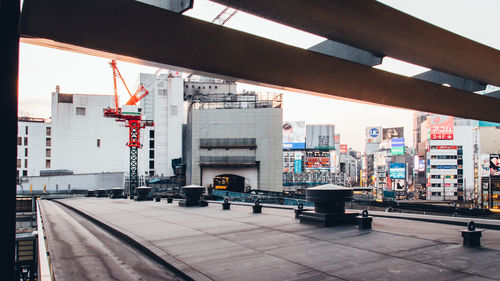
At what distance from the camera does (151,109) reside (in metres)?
112

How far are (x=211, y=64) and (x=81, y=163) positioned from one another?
315 ft

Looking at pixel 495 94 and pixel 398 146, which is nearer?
pixel 495 94

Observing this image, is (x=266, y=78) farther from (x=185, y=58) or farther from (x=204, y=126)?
(x=204, y=126)

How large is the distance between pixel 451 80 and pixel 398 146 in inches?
6561

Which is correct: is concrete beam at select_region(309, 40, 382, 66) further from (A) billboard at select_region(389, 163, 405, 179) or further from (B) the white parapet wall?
(A) billboard at select_region(389, 163, 405, 179)

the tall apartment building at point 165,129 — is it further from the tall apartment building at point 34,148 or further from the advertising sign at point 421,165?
the advertising sign at point 421,165

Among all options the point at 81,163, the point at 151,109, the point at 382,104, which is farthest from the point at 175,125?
the point at 382,104

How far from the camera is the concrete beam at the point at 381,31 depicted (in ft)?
24.3

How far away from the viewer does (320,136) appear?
19300 centimetres

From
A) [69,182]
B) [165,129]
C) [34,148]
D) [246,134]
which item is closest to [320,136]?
[165,129]

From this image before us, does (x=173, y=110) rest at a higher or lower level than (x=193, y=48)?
higher

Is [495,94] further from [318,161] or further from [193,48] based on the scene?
[318,161]

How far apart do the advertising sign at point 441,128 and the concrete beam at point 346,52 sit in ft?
448

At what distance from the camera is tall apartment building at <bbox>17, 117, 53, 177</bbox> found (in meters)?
91.7
